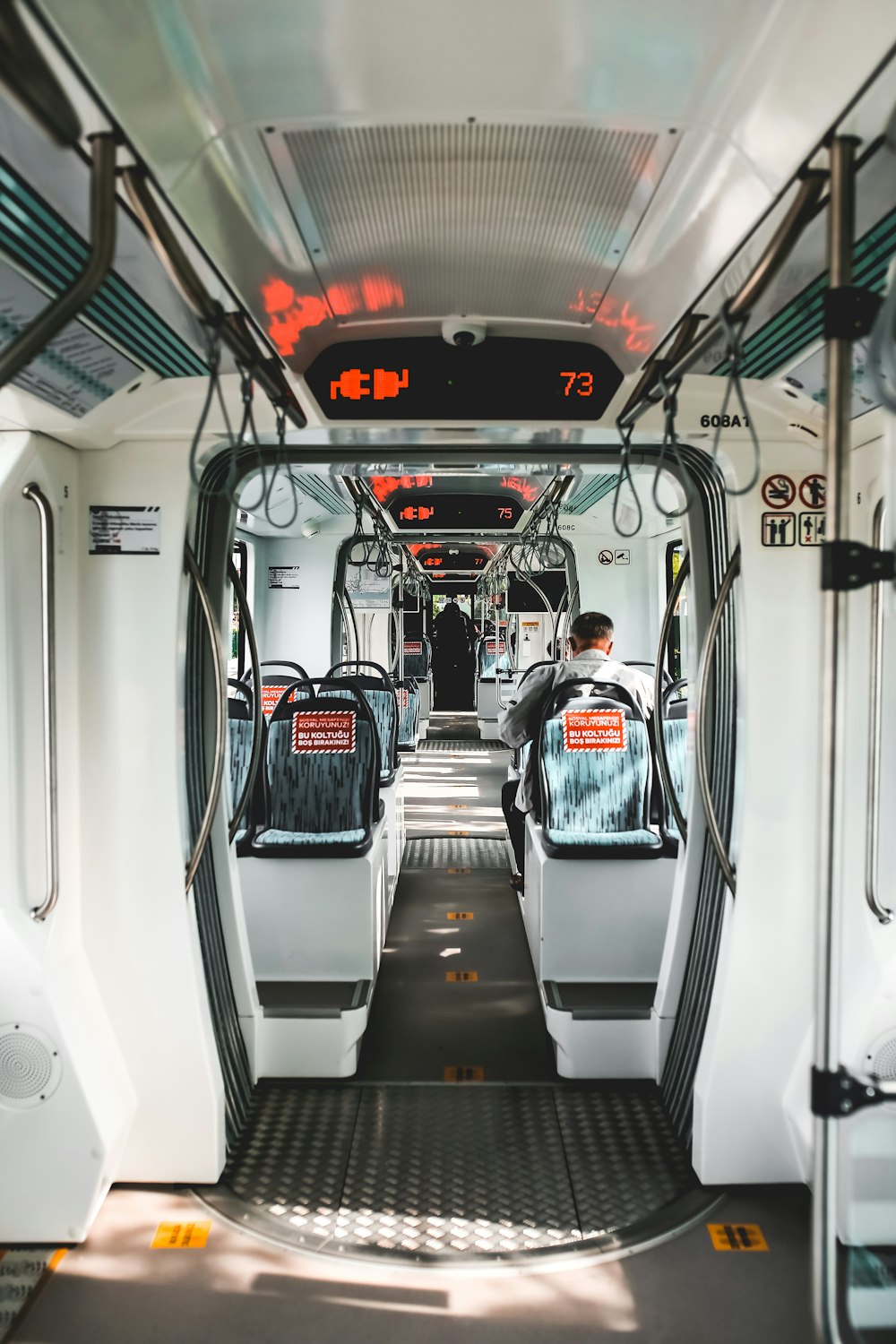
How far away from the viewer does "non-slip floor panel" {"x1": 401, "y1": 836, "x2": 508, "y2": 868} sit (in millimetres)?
6598

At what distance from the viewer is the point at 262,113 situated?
1479 millimetres

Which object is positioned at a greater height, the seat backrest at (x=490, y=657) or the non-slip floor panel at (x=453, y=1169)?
the seat backrest at (x=490, y=657)

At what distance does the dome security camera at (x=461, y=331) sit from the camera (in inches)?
98.7

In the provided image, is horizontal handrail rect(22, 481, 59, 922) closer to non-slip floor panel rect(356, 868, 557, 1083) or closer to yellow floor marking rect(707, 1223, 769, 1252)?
non-slip floor panel rect(356, 868, 557, 1083)

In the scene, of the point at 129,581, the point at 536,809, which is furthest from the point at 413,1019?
the point at 129,581

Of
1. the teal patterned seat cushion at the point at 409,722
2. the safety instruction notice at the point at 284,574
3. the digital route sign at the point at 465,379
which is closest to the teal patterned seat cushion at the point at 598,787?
the digital route sign at the point at 465,379

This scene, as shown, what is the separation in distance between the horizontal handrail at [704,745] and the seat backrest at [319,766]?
1.89m

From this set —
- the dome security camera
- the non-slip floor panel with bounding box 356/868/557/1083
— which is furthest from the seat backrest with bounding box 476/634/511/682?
the dome security camera

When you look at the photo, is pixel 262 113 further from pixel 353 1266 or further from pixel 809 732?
pixel 353 1266

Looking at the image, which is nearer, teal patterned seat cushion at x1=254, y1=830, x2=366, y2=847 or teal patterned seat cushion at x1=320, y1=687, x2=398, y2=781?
teal patterned seat cushion at x1=254, y1=830, x2=366, y2=847

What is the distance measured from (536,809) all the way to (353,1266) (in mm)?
2459

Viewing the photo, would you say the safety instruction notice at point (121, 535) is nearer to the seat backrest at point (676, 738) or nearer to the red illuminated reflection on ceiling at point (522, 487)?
the seat backrest at point (676, 738)

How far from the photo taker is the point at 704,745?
2.91 m

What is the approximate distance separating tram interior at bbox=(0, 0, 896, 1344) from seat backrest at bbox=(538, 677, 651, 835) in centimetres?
2
